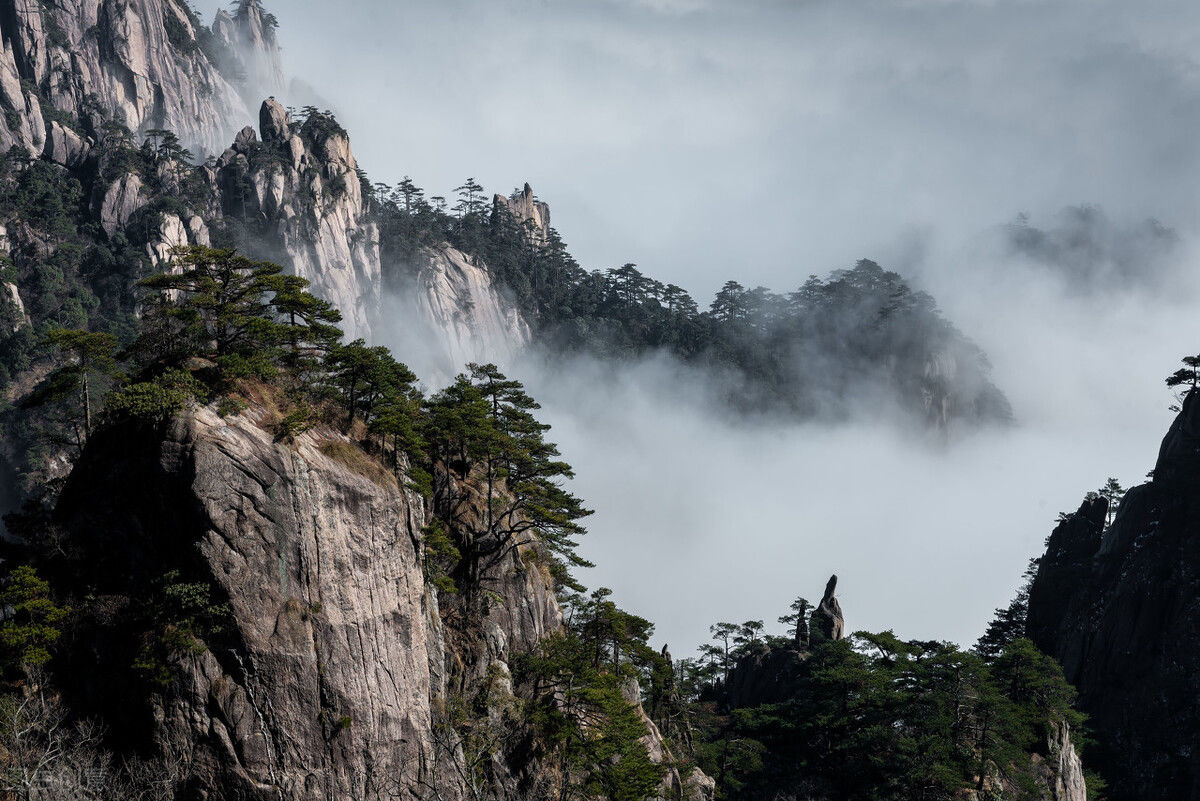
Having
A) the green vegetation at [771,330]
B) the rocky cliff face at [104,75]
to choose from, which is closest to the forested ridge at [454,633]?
the rocky cliff face at [104,75]

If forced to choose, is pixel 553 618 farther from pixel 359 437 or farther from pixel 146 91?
pixel 146 91

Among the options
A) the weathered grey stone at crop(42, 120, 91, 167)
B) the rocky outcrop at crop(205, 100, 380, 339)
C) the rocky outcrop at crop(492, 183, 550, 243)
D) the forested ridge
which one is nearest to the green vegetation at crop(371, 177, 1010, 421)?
the rocky outcrop at crop(492, 183, 550, 243)

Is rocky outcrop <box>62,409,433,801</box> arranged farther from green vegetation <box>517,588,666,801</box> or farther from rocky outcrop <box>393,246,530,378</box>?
rocky outcrop <box>393,246,530,378</box>

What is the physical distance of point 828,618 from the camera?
86.2 meters

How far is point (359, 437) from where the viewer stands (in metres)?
44.9

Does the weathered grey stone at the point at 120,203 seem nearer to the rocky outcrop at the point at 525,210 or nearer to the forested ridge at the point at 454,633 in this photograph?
the forested ridge at the point at 454,633

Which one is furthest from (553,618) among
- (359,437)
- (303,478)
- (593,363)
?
(593,363)

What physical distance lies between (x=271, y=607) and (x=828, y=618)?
62506 mm

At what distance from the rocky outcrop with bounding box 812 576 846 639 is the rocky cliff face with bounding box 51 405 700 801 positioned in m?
49.3

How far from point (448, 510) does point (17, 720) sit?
79.3 feet

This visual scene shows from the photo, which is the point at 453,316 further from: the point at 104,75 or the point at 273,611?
the point at 273,611

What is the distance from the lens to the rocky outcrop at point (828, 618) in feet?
279

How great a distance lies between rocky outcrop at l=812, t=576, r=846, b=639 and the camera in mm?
84938

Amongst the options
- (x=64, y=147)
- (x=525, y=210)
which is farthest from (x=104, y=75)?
(x=525, y=210)
